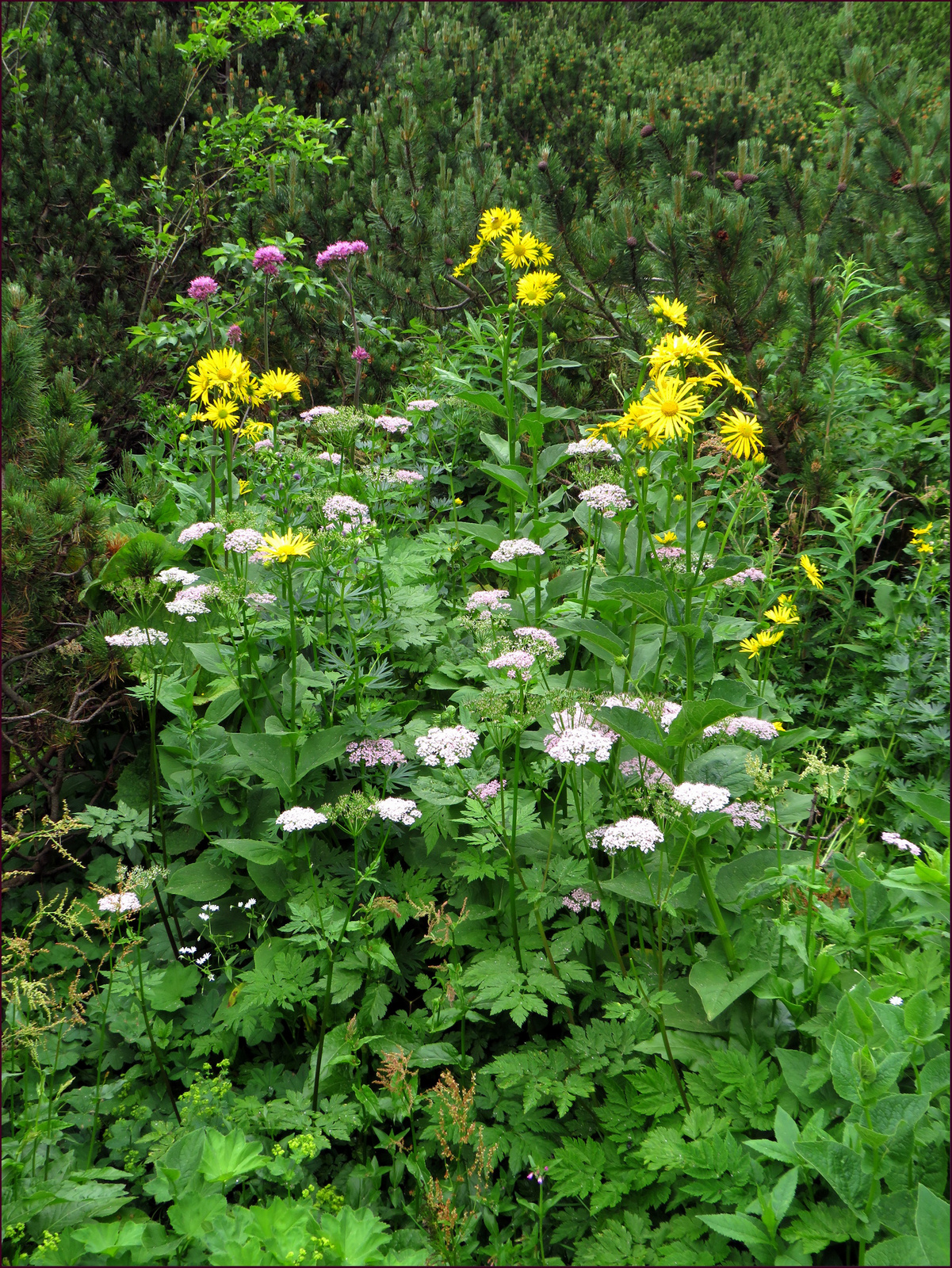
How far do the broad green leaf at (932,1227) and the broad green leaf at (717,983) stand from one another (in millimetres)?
457

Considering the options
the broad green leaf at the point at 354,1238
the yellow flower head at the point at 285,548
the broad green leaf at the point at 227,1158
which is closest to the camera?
the broad green leaf at the point at 354,1238

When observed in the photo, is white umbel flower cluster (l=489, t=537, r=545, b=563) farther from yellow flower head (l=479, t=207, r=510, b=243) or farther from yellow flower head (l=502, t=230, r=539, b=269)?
yellow flower head (l=479, t=207, r=510, b=243)

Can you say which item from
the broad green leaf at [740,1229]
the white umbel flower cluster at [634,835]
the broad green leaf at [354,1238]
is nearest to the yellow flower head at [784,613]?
the white umbel flower cluster at [634,835]

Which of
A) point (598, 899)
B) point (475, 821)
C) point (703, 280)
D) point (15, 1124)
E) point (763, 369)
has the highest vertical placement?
point (703, 280)

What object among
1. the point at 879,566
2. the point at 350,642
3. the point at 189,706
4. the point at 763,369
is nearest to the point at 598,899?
the point at 350,642

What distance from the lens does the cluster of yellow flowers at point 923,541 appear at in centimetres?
284

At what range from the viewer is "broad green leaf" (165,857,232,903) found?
87.0 inches

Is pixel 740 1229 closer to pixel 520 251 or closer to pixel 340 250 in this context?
pixel 520 251

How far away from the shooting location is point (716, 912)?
1749 millimetres

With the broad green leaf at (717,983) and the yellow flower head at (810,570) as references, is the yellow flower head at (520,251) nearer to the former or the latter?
the yellow flower head at (810,570)

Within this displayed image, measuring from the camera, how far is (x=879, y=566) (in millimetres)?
3199

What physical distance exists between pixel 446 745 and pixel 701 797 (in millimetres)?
566

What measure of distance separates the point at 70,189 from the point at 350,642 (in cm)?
443

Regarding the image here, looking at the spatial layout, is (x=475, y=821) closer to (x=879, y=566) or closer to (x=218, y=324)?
(x=879, y=566)
